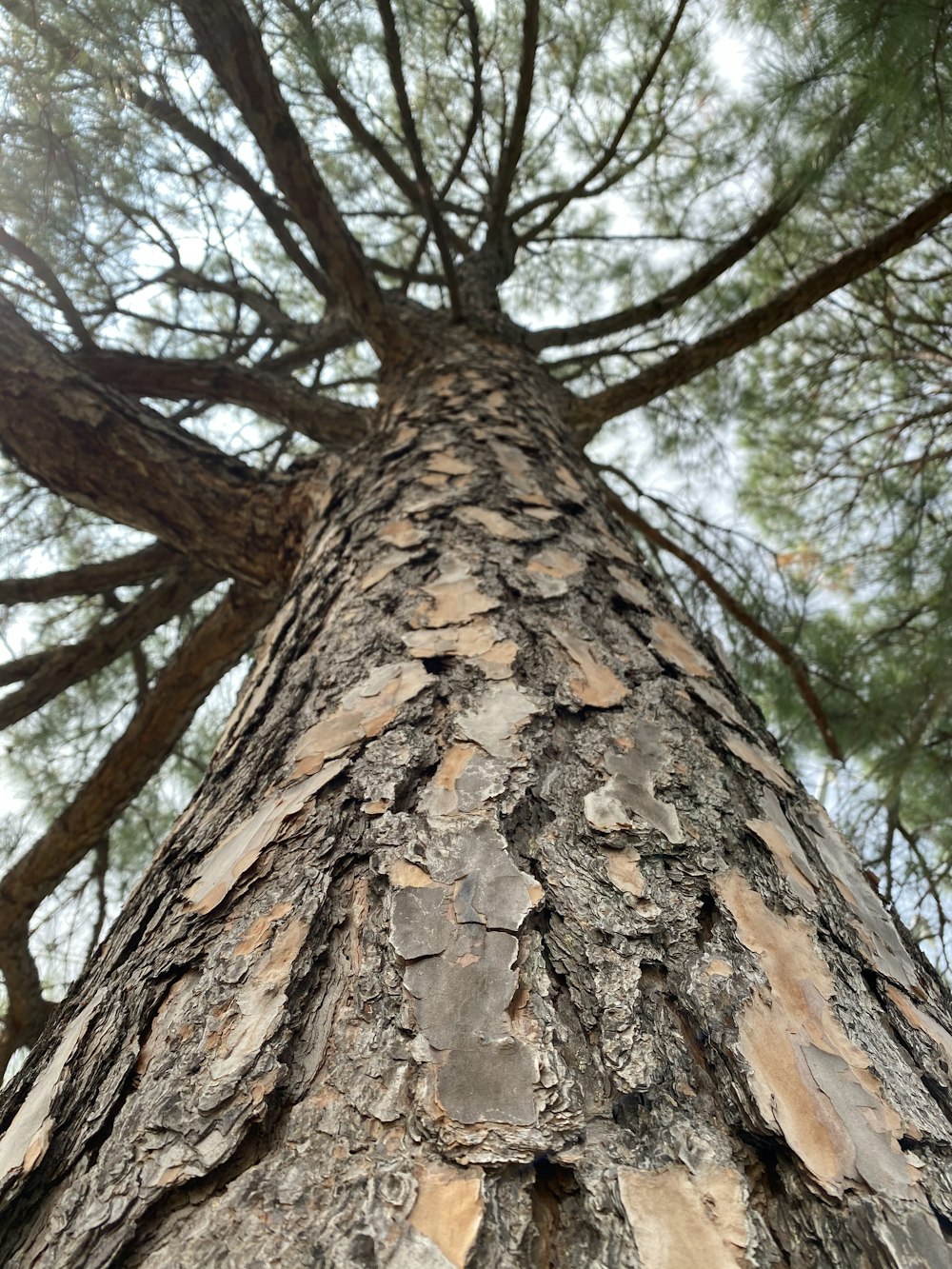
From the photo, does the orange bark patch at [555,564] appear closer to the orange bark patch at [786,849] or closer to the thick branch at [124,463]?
the orange bark patch at [786,849]

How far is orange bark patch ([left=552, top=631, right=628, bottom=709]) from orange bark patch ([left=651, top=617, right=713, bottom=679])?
0.35ft

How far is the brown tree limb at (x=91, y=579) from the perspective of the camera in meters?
2.04

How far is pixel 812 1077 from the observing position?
0.42 metres

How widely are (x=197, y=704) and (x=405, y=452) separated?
1190 mm

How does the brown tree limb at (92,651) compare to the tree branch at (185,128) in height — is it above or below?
below

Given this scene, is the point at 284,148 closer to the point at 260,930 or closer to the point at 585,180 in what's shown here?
the point at 585,180

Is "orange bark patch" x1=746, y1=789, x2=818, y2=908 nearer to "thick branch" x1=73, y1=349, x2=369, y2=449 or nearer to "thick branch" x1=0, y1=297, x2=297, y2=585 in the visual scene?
"thick branch" x1=0, y1=297, x2=297, y2=585

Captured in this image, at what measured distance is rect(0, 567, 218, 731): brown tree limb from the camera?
210cm

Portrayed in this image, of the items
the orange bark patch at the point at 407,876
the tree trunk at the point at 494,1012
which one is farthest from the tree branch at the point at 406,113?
the orange bark patch at the point at 407,876

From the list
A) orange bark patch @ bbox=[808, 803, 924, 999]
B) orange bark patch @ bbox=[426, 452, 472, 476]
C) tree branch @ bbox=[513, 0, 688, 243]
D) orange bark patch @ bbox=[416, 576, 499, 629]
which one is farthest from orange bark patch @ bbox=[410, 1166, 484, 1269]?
tree branch @ bbox=[513, 0, 688, 243]

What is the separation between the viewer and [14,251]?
77.4 inches

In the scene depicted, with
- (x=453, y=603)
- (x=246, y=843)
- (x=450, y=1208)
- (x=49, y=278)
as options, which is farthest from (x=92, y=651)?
(x=450, y=1208)

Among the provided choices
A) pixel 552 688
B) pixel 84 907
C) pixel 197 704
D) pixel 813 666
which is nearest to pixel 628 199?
pixel 813 666

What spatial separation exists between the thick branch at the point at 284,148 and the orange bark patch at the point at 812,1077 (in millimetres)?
1674
